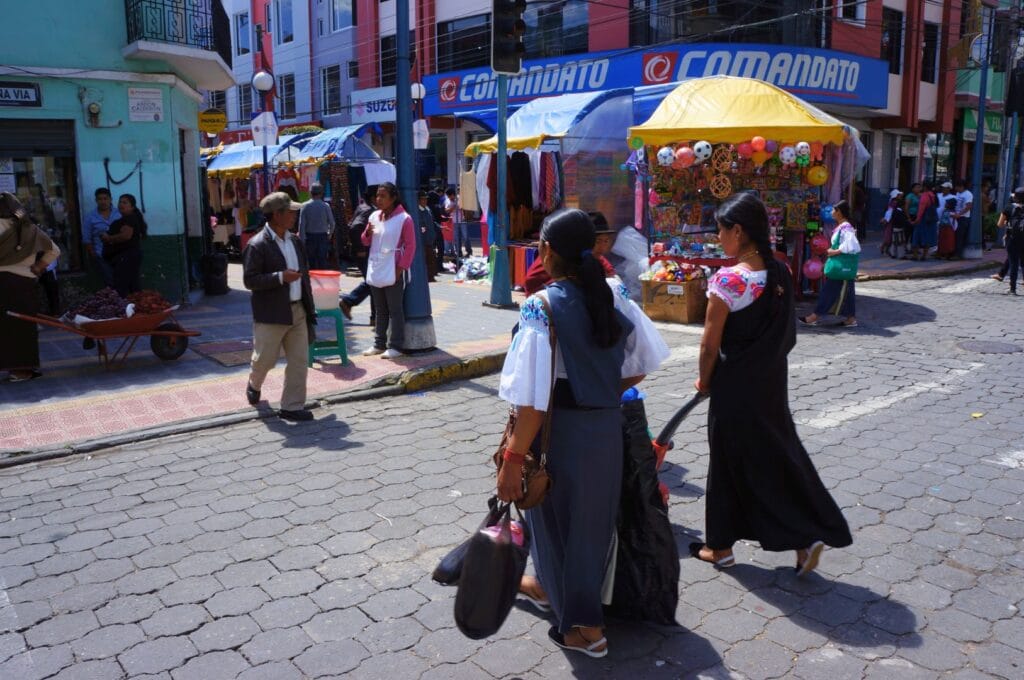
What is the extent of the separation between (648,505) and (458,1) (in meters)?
26.7

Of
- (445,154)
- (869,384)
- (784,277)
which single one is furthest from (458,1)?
(784,277)

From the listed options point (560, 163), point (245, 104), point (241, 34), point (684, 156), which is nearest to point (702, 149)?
point (684, 156)

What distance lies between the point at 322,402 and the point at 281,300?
119 centimetres

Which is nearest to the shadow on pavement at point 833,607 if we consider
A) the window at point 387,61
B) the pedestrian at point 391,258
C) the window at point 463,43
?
the pedestrian at point 391,258

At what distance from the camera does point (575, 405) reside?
315 centimetres

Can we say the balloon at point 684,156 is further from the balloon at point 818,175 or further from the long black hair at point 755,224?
the long black hair at point 755,224

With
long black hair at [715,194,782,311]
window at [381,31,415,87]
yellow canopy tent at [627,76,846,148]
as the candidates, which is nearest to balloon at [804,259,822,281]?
yellow canopy tent at [627,76,846,148]

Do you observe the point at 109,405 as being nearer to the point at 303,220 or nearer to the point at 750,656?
the point at 750,656

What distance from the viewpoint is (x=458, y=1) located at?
1081 inches

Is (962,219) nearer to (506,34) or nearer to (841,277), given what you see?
(841,277)

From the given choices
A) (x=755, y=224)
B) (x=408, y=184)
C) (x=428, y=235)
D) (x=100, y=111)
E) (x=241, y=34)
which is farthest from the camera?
(x=241, y=34)

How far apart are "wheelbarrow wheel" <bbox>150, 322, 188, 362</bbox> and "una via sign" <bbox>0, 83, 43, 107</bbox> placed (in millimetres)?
4650

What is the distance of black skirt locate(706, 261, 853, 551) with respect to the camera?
3.82 metres

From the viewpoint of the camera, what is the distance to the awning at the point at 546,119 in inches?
536
